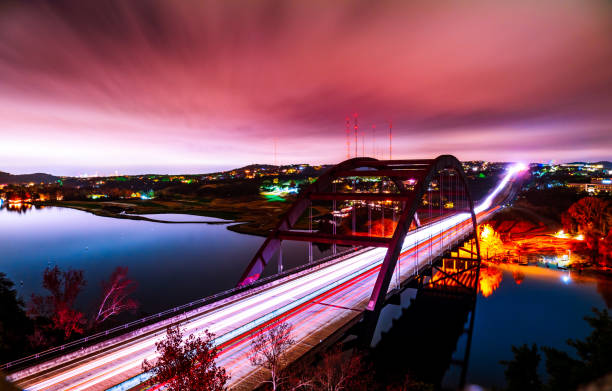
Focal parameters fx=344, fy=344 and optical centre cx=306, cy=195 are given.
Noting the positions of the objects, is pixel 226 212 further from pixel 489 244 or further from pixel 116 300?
pixel 489 244

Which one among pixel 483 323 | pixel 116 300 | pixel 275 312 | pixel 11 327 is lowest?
pixel 483 323

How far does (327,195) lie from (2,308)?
23.4 m

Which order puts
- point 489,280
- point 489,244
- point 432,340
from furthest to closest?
point 489,244
point 489,280
point 432,340

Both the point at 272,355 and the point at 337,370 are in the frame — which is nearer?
the point at 272,355

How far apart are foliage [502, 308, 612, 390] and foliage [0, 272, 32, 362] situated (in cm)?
2492

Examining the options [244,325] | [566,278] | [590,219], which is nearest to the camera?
[244,325]

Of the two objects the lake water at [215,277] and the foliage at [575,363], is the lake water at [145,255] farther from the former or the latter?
the foliage at [575,363]

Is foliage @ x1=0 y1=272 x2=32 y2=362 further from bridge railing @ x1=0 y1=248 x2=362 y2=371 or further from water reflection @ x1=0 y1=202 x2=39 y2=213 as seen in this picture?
water reflection @ x1=0 y1=202 x2=39 y2=213

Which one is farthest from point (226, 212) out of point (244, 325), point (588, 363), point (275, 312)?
point (588, 363)

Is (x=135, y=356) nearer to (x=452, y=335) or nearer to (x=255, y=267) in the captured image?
(x=255, y=267)

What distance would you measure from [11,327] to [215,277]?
22266 millimetres

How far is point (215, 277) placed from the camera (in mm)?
42656

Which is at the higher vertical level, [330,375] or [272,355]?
[272,355]

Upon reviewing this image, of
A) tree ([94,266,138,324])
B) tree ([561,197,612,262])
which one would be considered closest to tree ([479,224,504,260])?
tree ([561,197,612,262])
